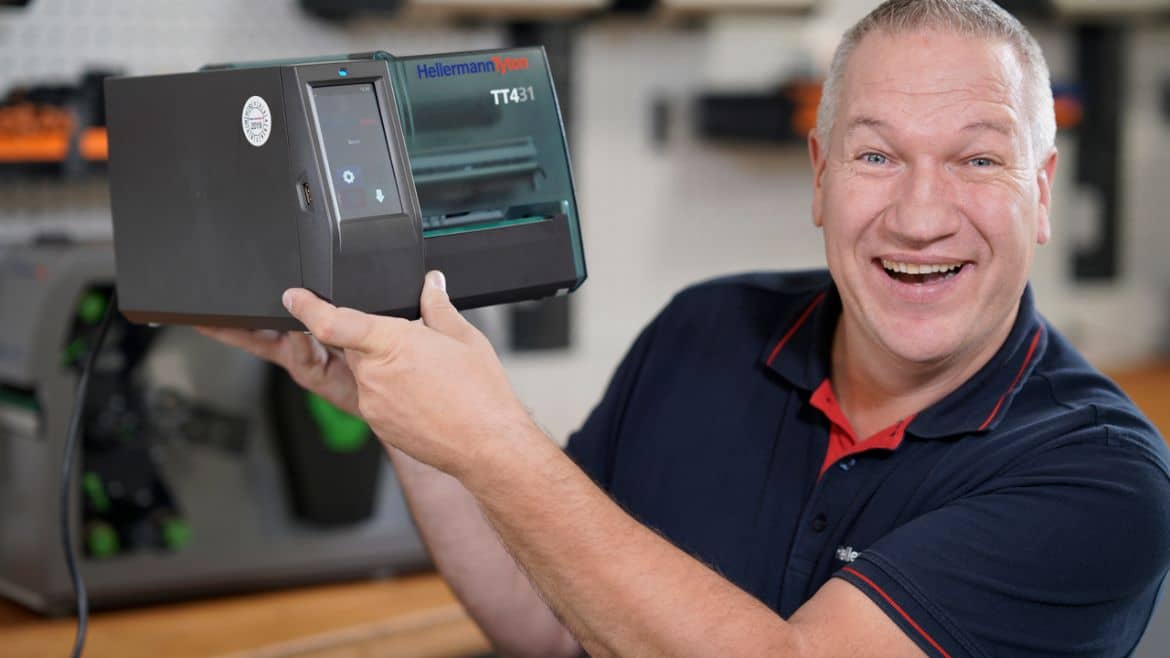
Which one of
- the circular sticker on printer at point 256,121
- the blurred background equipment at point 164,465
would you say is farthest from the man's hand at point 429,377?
the blurred background equipment at point 164,465

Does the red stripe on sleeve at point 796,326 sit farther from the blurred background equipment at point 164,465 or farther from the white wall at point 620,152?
the white wall at point 620,152

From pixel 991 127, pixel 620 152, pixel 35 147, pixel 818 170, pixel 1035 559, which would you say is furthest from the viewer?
pixel 620 152

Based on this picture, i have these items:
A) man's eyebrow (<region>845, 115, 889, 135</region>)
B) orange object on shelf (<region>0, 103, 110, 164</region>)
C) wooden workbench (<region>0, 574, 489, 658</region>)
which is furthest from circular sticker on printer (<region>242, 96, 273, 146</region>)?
orange object on shelf (<region>0, 103, 110, 164</region>)

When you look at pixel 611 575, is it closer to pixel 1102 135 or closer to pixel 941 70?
pixel 941 70

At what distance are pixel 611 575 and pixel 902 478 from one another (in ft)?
1.22

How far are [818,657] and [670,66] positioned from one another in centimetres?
247

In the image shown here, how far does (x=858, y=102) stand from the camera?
4.60ft

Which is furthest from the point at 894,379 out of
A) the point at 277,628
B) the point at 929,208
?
the point at 277,628

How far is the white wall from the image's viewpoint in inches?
105

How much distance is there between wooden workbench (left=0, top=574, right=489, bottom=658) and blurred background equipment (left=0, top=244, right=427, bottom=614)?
0.03 metres

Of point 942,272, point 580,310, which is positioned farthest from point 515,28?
point 942,272

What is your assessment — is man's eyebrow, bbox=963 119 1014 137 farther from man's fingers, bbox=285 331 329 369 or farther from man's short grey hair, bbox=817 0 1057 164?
man's fingers, bbox=285 331 329 369

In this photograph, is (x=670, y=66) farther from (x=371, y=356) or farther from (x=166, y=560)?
(x=371, y=356)

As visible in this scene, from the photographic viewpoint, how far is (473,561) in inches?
60.7
